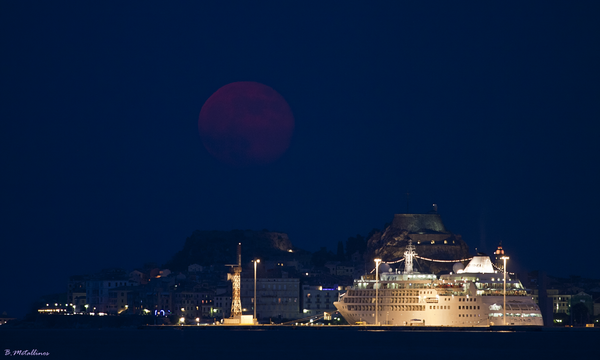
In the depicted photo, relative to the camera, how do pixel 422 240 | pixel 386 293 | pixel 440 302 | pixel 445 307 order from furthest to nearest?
pixel 422 240 → pixel 386 293 → pixel 440 302 → pixel 445 307

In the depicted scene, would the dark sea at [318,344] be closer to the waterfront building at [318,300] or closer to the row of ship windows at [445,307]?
the row of ship windows at [445,307]

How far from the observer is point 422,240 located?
161m

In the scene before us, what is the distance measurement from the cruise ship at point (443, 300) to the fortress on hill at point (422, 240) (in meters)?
32.3

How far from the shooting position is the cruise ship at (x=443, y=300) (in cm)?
11606

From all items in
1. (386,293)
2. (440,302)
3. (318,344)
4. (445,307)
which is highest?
(386,293)

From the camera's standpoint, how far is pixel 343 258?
7082 inches

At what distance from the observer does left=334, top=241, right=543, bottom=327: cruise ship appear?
381 ft

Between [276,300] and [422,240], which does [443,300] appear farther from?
[422,240]

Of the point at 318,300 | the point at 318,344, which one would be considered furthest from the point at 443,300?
the point at 318,300

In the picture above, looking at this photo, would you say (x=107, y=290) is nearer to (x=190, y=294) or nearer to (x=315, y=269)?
(x=190, y=294)

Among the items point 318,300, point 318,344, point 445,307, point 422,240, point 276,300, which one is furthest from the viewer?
point 422,240

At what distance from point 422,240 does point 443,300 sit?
144ft

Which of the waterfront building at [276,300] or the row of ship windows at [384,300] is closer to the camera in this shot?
the row of ship windows at [384,300]

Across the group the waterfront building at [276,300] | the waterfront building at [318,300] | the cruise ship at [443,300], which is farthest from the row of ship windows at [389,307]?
the waterfront building at [276,300]
